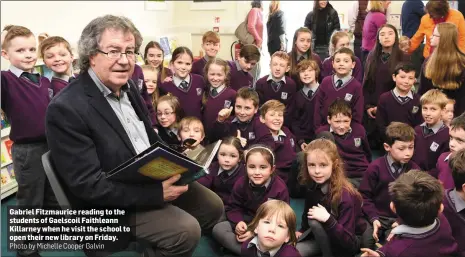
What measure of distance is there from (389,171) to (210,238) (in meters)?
1.21

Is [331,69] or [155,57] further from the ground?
[155,57]

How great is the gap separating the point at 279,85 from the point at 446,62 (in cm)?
145

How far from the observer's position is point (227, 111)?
11.8 feet

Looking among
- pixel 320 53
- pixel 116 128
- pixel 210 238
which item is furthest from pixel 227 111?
pixel 320 53

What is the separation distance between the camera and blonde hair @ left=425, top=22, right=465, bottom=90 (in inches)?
151

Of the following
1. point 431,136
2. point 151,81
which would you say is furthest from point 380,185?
point 151,81

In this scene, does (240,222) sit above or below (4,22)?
below

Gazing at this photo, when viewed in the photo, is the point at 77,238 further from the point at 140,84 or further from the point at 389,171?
the point at 389,171

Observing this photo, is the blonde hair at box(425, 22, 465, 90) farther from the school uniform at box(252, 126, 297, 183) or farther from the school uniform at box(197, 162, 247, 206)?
the school uniform at box(197, 162, 247, 206)

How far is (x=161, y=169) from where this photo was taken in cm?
177

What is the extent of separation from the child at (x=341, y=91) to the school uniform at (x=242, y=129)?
0.63 m

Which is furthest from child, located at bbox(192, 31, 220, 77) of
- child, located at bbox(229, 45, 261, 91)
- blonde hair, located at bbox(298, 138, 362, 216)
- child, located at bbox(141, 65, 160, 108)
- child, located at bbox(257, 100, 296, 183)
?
blonde hair, located at bbox(298, 138, 362, 216)

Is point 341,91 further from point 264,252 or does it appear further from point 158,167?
point 158,167

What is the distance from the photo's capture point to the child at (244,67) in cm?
434
